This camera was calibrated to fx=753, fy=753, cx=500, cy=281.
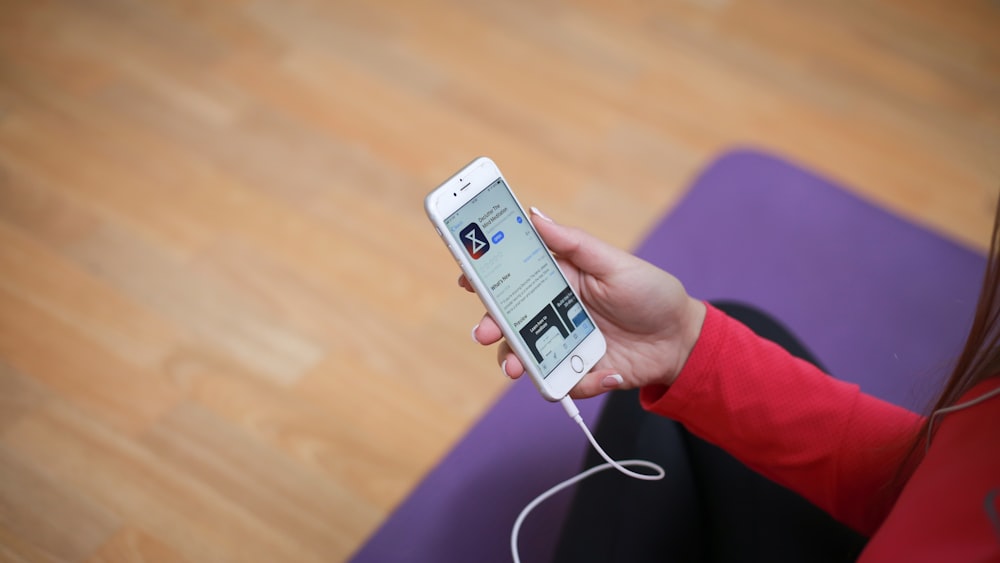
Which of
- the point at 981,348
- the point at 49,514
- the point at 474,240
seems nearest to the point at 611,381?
the point at 474,240

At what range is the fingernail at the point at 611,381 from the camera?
72cm

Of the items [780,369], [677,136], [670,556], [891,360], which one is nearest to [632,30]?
[677,136]

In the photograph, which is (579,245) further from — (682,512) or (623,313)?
(682,512)

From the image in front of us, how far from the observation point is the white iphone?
684 millimetres

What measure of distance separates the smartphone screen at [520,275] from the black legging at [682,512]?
0.11 metres

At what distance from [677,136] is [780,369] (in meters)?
0.83

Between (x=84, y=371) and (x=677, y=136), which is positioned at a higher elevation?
(x=677, y=136)

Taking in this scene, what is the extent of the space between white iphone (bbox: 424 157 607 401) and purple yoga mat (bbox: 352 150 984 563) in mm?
322

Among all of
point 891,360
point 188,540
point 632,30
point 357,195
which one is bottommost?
point 188,540

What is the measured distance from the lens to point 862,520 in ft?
2.34

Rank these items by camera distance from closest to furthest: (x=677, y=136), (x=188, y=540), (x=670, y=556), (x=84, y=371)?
(x=670, y=556) < (x=188, y=540) < (x=84, y=371) < (x=677, y=136)

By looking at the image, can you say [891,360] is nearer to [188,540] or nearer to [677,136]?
[677,136]

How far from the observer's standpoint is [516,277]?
0.72 meters

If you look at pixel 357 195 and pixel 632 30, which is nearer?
pixel 357 195
